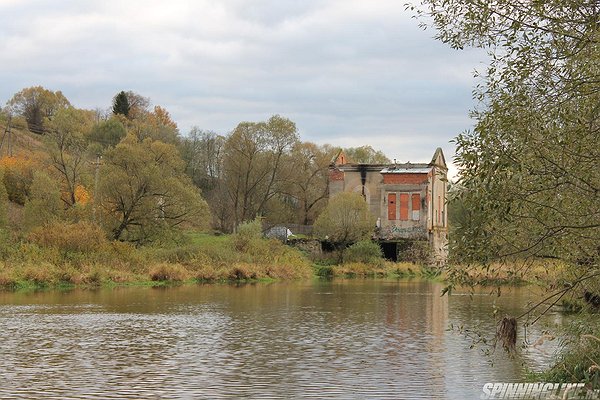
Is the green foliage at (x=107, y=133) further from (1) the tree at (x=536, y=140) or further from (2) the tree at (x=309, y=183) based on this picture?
(1) the tree at (x=536, y=140)

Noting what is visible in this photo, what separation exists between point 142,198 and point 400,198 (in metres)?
27.7

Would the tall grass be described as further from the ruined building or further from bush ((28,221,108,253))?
the ruined building

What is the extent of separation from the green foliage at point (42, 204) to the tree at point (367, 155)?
5263 centimetres

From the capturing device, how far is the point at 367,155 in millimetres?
A: 105188

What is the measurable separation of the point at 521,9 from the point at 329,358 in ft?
35.4

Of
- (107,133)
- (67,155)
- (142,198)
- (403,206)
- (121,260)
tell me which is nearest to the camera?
(121,260)

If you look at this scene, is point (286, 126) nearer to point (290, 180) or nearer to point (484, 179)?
point (290, 180)

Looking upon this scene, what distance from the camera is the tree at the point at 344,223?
234 ft

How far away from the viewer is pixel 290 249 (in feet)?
219

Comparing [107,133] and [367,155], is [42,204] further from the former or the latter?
[367,155]

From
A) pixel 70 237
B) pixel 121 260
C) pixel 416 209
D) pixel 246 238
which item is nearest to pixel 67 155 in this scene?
pixel 121 260

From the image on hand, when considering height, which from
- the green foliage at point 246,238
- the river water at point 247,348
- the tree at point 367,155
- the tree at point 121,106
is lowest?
the river water at point 247,348

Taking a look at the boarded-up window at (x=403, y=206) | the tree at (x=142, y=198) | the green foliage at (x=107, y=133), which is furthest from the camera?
the green foliage at (x=107, y=133)

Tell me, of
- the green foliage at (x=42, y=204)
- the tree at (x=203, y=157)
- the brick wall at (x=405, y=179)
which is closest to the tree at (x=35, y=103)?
the tree at (x=203, y=157)
